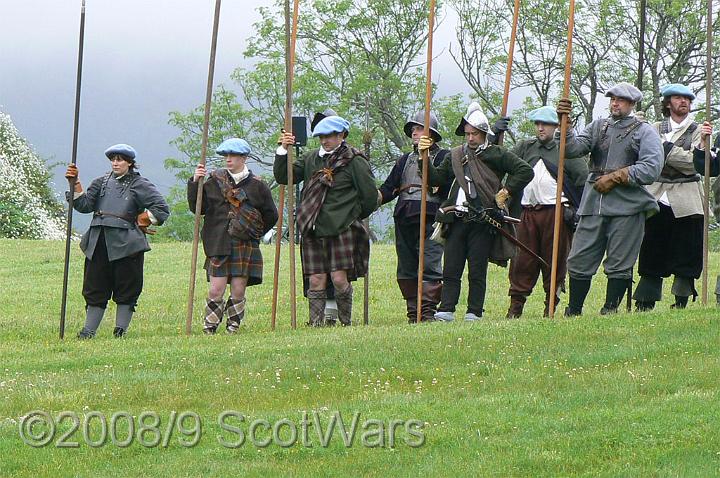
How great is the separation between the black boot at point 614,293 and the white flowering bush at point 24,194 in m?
34.4

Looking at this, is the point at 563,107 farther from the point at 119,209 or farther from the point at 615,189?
the point at 119,209

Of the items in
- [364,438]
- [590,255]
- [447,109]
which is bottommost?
[364,438]

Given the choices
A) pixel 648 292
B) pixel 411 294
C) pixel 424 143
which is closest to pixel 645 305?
pixel 648 292

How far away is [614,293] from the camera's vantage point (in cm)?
1458

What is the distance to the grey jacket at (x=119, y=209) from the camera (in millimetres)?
15391

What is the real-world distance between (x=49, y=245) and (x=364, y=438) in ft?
78.6

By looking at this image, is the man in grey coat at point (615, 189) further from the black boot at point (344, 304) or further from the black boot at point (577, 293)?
the black boot at point (344, 304)

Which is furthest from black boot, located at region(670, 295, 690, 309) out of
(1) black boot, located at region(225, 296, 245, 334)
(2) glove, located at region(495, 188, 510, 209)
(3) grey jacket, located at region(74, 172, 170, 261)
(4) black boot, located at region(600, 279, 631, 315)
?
(3) grey jacket, located at region(74, 172, 170, 261)

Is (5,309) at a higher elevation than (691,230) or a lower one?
lower

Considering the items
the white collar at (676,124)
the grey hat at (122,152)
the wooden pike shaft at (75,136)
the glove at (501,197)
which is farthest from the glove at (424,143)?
the wooden pike shaft at (75,136)

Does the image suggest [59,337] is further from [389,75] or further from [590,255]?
[389,75]

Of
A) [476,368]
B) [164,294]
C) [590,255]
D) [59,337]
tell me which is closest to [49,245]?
[164,294]

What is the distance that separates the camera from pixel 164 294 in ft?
73.8

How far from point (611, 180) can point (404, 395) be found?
13.6 ft
